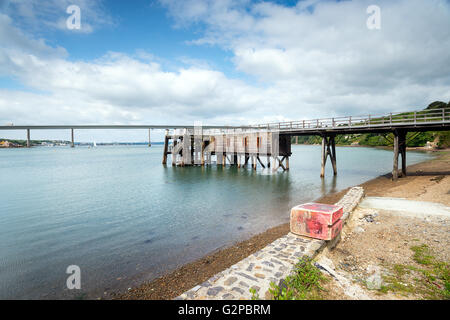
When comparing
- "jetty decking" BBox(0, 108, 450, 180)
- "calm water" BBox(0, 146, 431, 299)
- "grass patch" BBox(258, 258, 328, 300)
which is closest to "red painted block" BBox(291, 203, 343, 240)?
"grass patch" BBox(258, 258, 328, 300)

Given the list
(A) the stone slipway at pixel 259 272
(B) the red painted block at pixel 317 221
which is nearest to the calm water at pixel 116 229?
(A) the stone slipway at pixel 259 272

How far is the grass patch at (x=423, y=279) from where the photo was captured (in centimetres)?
410

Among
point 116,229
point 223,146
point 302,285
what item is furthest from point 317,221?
point 223,146

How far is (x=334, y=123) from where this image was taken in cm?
2248

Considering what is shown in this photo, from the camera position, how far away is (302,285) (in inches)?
168

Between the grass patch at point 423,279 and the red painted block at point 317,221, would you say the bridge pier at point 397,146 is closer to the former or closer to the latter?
the grass patch at point 423,279

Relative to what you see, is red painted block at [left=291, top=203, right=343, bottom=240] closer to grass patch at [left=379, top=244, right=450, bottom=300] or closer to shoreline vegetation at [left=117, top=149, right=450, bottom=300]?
grass patch at [left=379, top=244, right=450, bottom=300]

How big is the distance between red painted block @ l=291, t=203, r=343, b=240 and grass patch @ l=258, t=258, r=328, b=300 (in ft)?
4.63

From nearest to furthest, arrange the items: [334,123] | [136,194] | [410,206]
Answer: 1. [410,206]
2. [136,194]
3. [334,123]

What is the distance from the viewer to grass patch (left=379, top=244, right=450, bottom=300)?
161 inches

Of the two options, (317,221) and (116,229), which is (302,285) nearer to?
(317,221)
